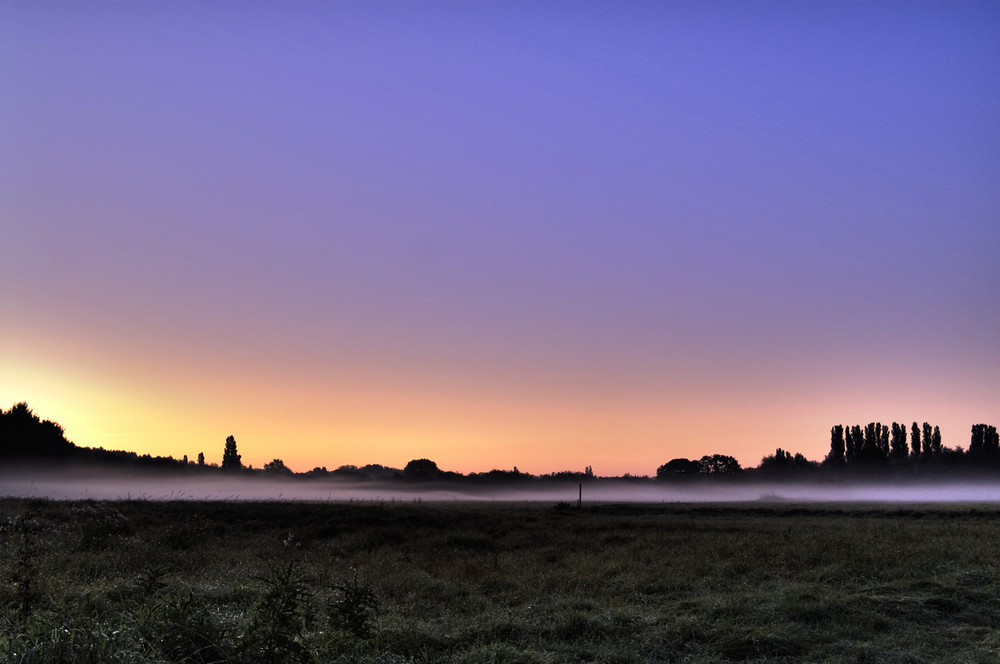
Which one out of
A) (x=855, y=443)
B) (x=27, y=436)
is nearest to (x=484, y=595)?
(x=27, y=436)

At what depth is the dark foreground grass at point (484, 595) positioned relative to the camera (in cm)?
767

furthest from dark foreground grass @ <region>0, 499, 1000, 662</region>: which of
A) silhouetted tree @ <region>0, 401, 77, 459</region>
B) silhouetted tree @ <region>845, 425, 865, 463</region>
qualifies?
silhouetted tree @ <region>845, 425, 865, 463</region>

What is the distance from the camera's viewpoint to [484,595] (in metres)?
15.3

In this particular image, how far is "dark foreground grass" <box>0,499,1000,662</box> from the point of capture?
25.2 ft

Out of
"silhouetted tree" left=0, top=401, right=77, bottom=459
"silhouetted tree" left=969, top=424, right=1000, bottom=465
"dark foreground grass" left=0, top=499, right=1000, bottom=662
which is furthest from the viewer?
"silhouetted tree" left=969, top=424, right=1000, bottom=465

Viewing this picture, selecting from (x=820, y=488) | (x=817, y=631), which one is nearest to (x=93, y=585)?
(x=817, y=631)

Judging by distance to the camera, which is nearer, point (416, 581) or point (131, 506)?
point (416, 581)

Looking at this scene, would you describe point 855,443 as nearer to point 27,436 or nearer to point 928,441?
point 928,441

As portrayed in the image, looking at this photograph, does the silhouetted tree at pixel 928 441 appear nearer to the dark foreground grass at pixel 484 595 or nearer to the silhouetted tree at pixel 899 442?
the silhouetted tree at pixel 899 442

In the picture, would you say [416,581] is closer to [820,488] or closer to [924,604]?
[924,604]

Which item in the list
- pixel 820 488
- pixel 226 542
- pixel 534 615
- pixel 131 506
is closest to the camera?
pixel 534 615

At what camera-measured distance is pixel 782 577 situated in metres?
17.1

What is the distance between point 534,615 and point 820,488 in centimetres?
14350

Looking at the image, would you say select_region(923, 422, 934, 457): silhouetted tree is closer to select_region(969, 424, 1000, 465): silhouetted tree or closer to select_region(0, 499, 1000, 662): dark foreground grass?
select_region(969, 424, 1000, 465): silhouetted tree
